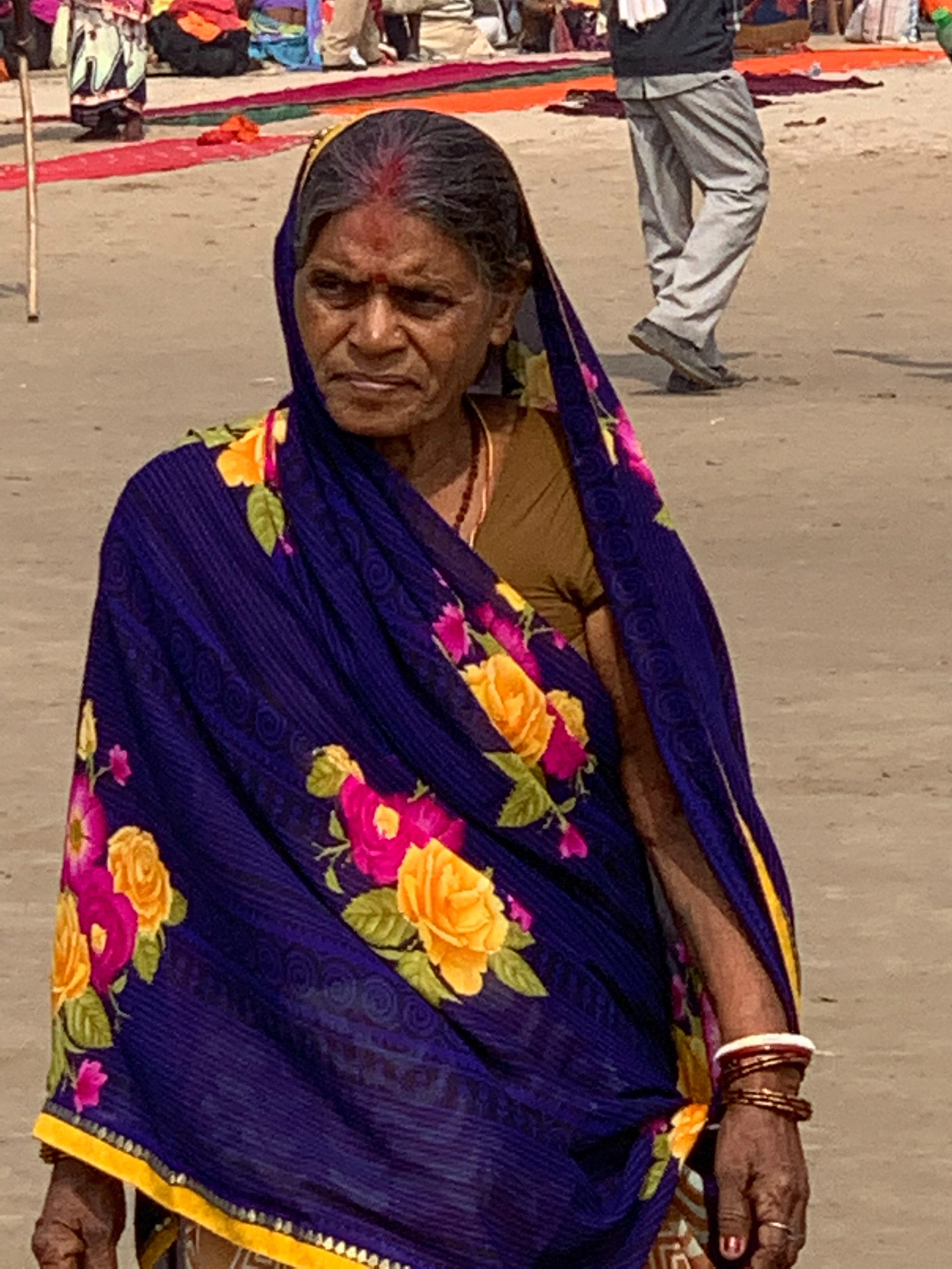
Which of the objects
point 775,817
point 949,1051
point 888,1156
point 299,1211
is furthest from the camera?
point 775,817

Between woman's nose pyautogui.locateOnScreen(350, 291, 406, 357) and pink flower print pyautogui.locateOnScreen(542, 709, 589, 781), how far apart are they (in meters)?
0.33

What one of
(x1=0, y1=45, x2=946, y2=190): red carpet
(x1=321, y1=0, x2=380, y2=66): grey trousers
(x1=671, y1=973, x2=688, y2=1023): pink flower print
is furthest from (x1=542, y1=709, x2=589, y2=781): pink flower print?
(x1=321, y1=0, x2=380, y2=66): grey trousers

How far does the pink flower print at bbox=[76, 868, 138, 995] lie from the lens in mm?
2740

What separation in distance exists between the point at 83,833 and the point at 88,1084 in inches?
8.5

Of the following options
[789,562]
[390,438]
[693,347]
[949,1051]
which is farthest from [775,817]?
[693,347]

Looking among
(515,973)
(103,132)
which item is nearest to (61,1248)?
(515,973)

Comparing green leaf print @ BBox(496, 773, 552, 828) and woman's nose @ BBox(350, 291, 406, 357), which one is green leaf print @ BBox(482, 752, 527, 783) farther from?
woman's nose @ BBox(350, 291, 406, 357)

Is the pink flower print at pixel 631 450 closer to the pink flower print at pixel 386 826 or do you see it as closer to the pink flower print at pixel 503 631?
the pink flower print at pixel 503 631

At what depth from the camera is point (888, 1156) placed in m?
4.38

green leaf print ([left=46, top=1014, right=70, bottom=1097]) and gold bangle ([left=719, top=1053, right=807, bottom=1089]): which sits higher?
gold bangle ([left=719, top=1053, right=807, bottom=1089])

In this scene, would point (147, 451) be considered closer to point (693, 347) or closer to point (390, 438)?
point (693, 347)

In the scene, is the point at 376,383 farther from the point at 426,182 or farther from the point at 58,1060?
the point at 58,1060

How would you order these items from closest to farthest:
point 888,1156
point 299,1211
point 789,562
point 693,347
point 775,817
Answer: point 299,1211, point 888,1156, point 775,817, point 789,562, point 693,347

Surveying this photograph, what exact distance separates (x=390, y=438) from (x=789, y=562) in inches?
209
